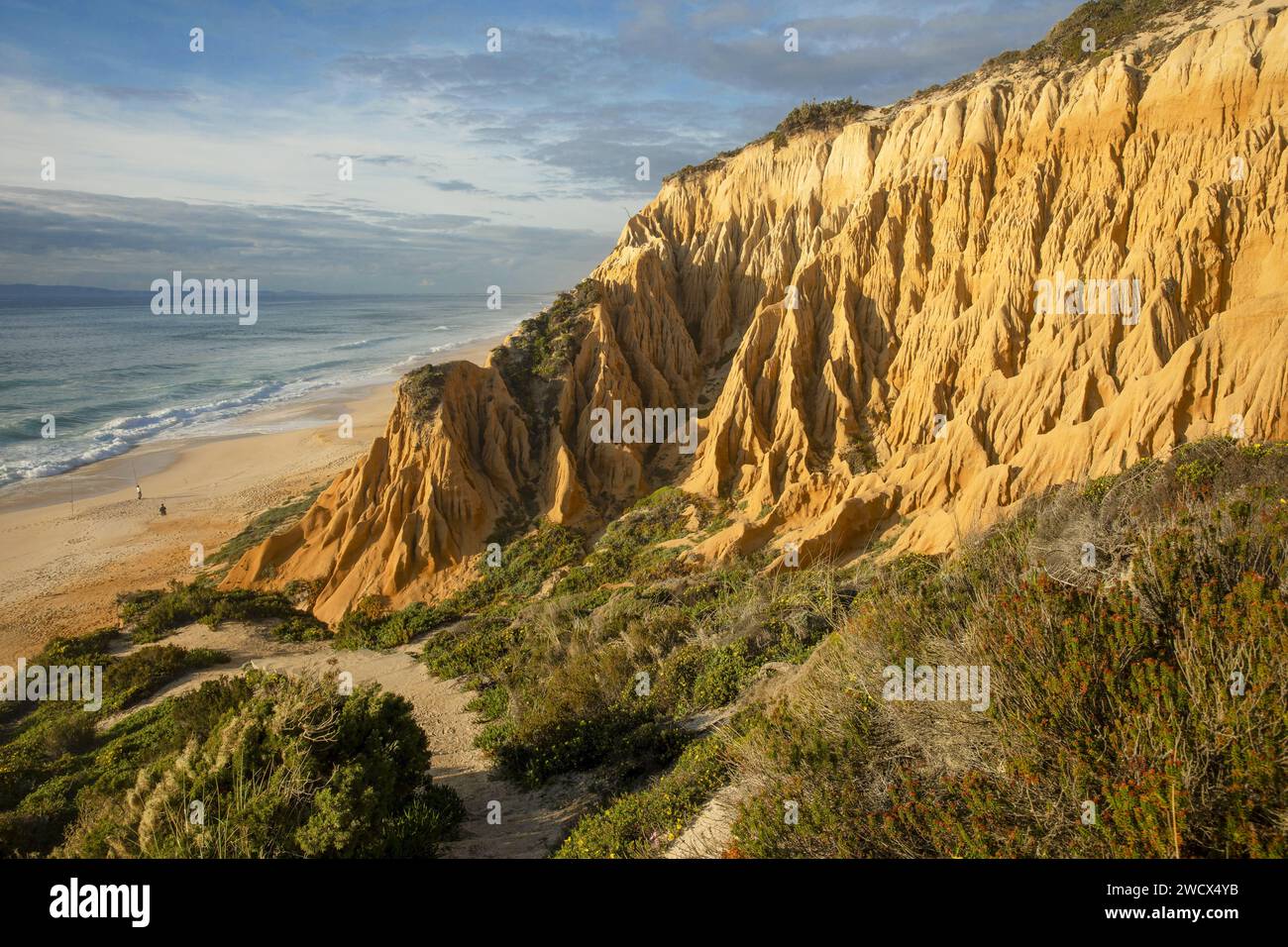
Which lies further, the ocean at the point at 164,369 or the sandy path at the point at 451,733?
the ocean at the point at 164,369

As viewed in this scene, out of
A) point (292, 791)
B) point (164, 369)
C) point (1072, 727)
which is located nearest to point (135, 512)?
point (292, 791)

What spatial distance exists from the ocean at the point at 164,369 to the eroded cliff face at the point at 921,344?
3257cm

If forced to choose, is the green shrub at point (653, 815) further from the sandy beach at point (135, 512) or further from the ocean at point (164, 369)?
the ocean at point (164, 369)

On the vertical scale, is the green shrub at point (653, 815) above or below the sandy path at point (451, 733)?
above

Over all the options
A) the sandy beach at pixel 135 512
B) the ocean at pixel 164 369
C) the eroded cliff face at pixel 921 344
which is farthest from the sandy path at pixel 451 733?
the ocean at pixel 164 369

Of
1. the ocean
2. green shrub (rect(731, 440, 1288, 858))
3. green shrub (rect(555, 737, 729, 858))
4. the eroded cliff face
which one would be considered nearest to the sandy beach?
the ocean

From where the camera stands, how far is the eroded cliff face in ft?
59.6

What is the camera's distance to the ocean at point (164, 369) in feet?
154

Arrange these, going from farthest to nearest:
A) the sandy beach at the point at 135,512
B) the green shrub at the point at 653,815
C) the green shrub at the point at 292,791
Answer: the sandy beach at the point at 135,512
the green shrub at the point at 292,791
the green shrub at the point at 653,815

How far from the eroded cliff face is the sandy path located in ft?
9.29

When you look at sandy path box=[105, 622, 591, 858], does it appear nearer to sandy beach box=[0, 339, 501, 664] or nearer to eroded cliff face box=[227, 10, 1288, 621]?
eroded cliff face box=[227, 10, 1288, 621]

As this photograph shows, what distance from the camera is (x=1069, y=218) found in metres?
21.8
